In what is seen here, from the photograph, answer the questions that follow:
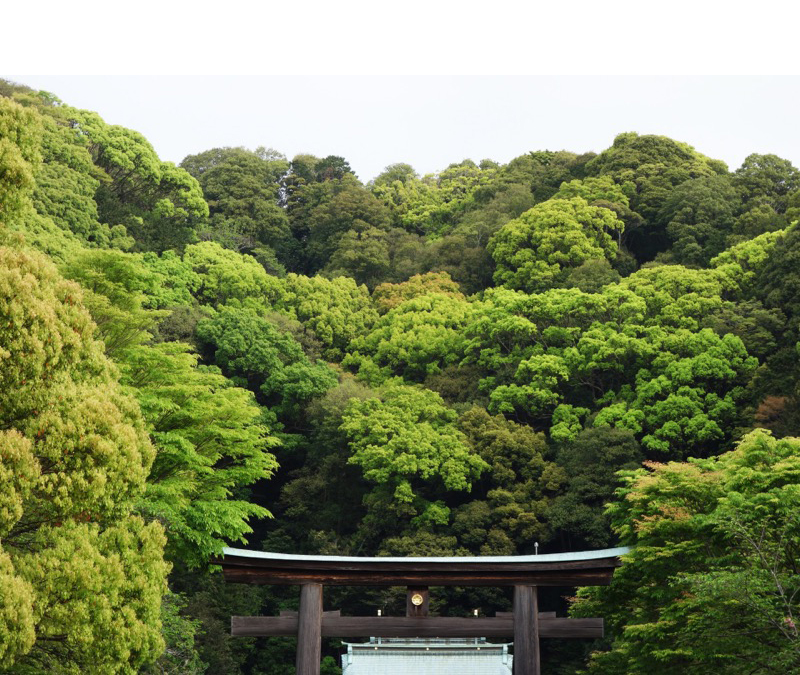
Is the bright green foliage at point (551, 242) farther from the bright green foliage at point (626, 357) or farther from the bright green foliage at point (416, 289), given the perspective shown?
the bright green foliage at point (626, 357)

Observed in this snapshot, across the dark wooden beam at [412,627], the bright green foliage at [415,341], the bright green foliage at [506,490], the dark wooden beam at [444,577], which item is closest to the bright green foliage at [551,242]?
the bright green foliage at [415,341]

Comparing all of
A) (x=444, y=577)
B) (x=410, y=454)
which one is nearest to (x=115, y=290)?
(x=444, y=577)

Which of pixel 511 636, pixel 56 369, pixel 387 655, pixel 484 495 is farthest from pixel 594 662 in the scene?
pixel 56 369

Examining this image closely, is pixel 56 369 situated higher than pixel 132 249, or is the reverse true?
pixel 132 249

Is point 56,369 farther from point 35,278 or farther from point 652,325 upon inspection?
point 652,325

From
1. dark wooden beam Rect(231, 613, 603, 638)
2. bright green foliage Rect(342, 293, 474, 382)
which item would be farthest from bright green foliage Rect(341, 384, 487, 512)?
dark wooden beam Rect(231, 613, 603, 638)

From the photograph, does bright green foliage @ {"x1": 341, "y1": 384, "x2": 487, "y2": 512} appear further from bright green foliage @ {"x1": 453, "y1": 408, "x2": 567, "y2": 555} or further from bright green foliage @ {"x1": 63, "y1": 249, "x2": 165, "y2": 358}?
bright green foliage @ {"x1": 63, "y1": 249, "x2": 165, "y2": 358}

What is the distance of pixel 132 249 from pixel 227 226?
6974 millimetres

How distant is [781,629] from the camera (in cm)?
1049

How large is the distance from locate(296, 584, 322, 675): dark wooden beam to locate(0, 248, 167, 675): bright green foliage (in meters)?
3.22

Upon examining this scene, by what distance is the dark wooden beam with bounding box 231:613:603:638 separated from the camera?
Answer: 12.3m

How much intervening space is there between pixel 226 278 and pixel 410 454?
10.6m

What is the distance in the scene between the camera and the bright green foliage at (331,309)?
107ft

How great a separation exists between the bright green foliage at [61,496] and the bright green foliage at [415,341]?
21.4 metres
